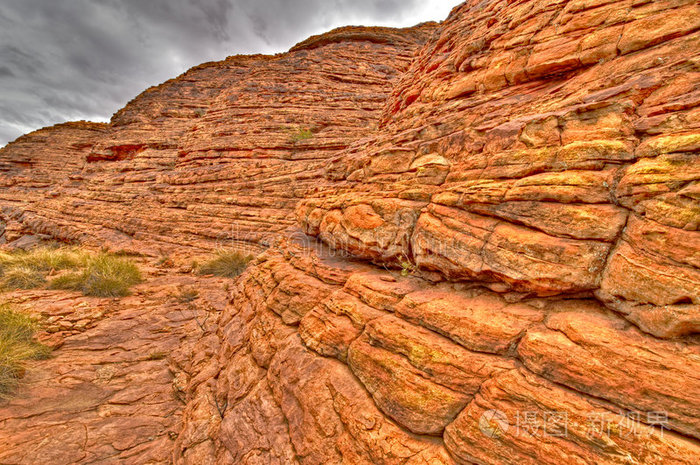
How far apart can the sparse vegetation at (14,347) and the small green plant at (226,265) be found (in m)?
5.52

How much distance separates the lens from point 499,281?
146 inches

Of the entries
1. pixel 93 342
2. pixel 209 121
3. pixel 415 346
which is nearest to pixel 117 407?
pixel 93 342

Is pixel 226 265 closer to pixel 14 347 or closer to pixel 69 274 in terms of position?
pixel 69 274

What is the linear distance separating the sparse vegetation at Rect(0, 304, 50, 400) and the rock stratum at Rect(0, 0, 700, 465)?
77.8 inches

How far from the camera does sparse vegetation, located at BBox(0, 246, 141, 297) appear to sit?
31.0 feet

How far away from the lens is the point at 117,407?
5746 mm

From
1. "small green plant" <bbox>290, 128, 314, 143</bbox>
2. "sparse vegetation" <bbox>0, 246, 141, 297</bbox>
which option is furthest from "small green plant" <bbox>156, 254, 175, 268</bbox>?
"small green plant" <bbox>290, 128, 314, 143</bbox>

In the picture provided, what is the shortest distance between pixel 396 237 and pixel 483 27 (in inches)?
283

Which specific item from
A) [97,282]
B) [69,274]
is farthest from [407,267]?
[69,274]

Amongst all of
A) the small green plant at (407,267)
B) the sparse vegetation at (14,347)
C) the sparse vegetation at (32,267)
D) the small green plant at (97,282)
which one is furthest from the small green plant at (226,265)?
the small green plant at (407,267)

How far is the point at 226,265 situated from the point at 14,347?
6.65m

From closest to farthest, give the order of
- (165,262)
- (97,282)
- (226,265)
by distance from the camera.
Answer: (97,282) → (226,265) → (165,262)

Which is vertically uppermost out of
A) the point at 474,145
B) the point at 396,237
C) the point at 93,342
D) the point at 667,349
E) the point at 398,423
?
the point at 474,145

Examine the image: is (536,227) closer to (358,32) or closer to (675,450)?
(675,450)
